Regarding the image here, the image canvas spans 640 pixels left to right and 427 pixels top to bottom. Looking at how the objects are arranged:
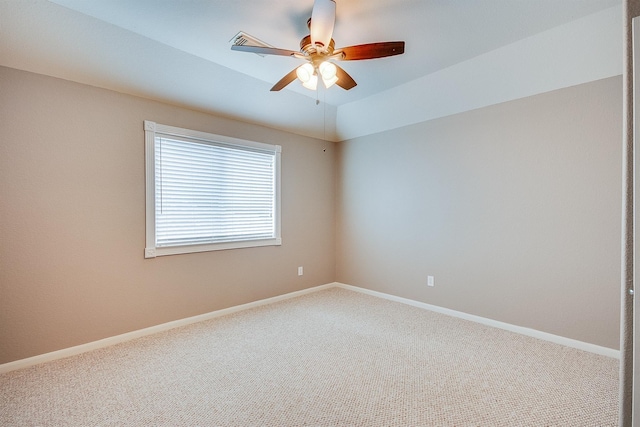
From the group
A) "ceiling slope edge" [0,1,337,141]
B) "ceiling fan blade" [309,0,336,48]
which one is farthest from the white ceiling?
"ceiling fan blade" [309,0,336,48]

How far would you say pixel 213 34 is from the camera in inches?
97.0

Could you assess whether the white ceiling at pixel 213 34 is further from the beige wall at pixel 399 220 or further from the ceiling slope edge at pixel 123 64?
the beige wall at pixel 399 220

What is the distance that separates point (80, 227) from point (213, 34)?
206cm

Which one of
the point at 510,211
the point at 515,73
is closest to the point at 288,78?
the point at 515,73

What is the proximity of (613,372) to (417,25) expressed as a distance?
3.11 metres

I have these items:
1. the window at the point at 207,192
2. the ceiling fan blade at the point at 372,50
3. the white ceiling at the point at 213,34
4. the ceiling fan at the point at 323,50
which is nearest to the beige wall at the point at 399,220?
the window at the point at 207,192

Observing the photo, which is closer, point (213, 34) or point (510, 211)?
point (213, 34)

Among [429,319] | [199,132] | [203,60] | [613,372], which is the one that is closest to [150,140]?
[199,132]

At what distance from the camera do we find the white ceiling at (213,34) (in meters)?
2.11

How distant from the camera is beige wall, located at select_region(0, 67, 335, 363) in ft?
7.64

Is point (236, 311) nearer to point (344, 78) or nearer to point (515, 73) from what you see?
point (344, 78)

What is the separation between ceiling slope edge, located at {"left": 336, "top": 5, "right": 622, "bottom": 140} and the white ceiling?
104mm

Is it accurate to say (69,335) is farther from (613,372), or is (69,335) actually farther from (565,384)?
(613,372)

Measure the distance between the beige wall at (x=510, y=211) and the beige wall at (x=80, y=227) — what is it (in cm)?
228
